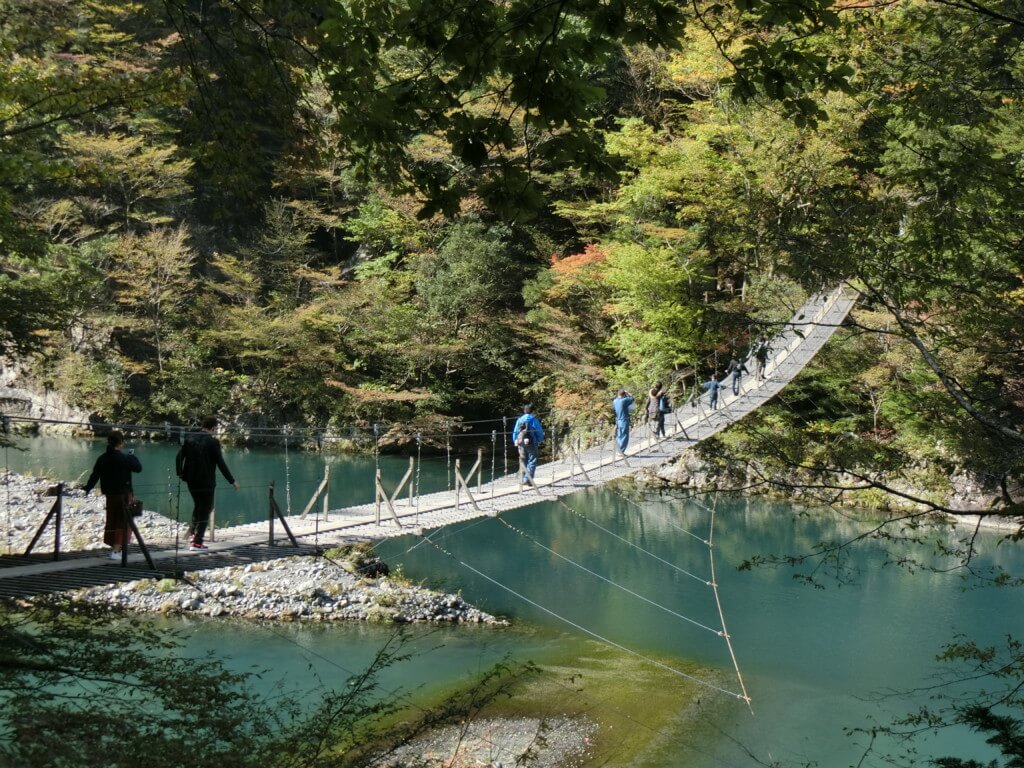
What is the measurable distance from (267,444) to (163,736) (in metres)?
12.8

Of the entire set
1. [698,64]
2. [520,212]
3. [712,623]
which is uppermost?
[698,64]

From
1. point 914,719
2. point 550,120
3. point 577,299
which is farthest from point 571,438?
point 550,120

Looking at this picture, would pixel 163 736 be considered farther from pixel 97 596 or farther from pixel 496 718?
pixel 97 596

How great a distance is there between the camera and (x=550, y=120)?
1.68 metres

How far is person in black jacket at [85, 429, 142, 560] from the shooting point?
11.8 feet

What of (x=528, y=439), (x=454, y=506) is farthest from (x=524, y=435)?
(x=454, y=506)

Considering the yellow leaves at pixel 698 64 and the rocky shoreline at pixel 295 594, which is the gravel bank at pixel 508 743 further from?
the yellow leaves at pixel 698 64

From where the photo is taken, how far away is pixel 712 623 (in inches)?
264

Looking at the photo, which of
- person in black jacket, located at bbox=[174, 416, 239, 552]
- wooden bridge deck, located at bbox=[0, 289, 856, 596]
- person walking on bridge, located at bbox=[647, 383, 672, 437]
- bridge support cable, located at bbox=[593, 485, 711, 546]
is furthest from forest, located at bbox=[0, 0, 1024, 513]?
bridge support cable, located at bbox=[593, 485, 711, 546]

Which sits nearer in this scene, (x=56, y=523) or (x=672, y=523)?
(x=56, y=523)

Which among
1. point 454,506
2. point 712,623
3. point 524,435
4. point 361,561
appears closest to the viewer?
point 454,506

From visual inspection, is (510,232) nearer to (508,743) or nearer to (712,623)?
(712,623)

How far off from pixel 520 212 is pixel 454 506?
4.86 meters

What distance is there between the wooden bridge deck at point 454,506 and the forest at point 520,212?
1.80 ft
